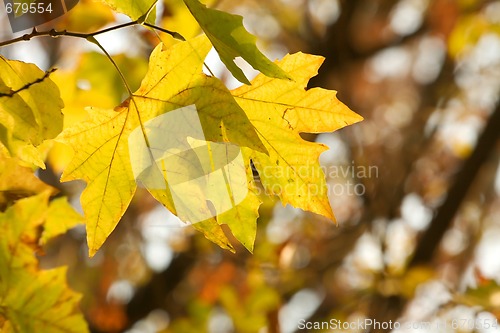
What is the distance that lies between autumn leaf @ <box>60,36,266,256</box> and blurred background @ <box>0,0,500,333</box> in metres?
0.72

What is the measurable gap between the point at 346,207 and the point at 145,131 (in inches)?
132

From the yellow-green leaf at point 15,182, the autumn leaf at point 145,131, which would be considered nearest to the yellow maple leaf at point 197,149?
the autumn leaf at point 145,131

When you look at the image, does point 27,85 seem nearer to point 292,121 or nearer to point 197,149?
point 197,149

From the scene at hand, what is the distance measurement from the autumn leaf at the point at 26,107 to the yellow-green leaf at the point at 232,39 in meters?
0.25

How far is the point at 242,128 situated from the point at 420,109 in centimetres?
340

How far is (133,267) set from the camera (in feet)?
13.1

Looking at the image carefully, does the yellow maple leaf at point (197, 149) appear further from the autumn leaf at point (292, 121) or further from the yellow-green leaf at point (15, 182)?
the yellow-green leaf at point (15, 182)

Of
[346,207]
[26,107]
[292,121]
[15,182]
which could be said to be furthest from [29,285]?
[346,207]

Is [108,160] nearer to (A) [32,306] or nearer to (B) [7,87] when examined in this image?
(B) [7,87]

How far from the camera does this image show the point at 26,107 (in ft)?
2.58

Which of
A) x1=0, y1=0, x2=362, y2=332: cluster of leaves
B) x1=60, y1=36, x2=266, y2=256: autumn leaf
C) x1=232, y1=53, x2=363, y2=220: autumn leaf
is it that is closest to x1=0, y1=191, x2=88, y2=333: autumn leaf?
x1=0, y1=0, x2=362, y2=332: cluster of leaves

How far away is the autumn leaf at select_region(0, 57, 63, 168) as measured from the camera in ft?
2.57

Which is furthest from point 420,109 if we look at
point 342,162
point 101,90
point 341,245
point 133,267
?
point 101,90

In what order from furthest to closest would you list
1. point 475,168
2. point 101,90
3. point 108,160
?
1. point 475,168
2. point 101,90
3. point 108,160
